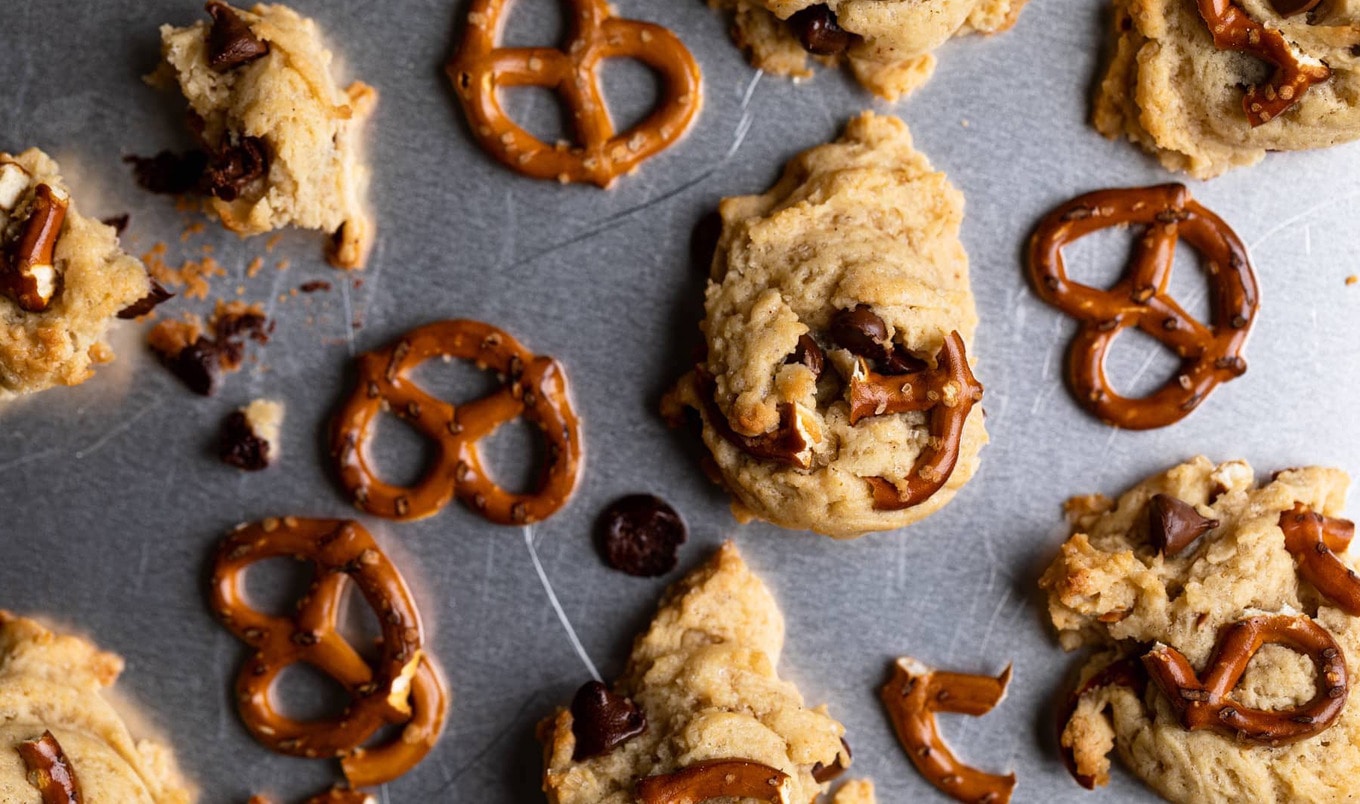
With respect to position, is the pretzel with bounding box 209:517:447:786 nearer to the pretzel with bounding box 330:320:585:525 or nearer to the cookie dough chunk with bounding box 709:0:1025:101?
the pretzel with bounding box 330:320:585:525

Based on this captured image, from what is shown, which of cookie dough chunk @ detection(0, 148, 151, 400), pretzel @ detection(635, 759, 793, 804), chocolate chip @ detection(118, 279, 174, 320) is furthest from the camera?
chocolate chip @ detection(118, 279, 174, 320)

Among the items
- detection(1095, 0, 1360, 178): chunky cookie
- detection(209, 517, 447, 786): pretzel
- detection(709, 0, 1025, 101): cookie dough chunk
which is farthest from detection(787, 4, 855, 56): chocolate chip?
detection(209, 517, 447, 786): pretzel

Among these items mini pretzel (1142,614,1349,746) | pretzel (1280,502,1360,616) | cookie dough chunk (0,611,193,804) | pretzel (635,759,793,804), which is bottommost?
cookie dough chunk (0,611,193,804)

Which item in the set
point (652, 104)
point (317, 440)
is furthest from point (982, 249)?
point (317, 440)

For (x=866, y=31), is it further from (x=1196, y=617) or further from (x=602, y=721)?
(x=602, y=721)

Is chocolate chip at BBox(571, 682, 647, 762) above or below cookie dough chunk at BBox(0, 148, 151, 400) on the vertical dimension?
below

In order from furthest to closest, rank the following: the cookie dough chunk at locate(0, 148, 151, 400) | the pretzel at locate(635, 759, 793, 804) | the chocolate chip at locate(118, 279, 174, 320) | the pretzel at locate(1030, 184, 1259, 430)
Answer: the pretzel at locate(1030, 184, 1259, 430) → the chocolate chip at locate(118, 279, 174, 320) → the cookie dough chunk at locate(0, 148, 151, 400) → the pretzel at locate(635, 759, 793, 804)

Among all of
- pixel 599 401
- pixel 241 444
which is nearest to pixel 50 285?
pixel 241 444
